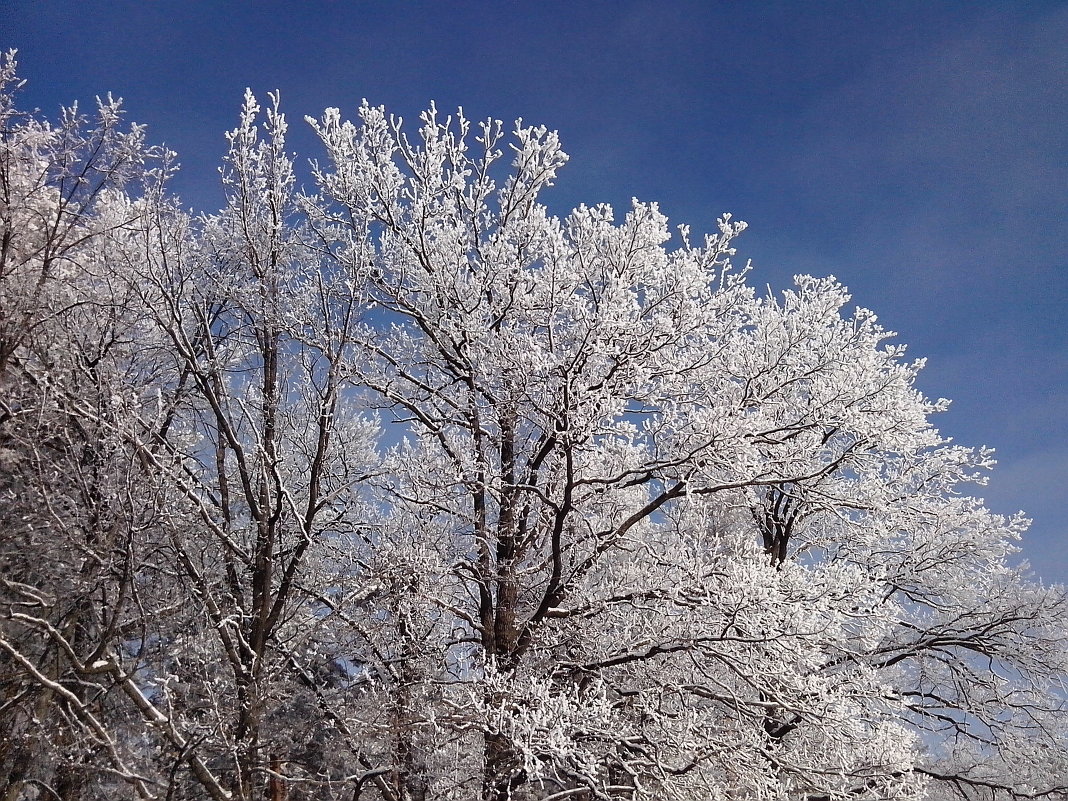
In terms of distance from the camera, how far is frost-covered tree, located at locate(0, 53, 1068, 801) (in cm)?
727

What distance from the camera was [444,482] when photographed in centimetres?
861

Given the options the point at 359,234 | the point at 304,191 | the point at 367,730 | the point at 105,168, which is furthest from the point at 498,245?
the point at 367,730

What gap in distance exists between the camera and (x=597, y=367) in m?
7.99

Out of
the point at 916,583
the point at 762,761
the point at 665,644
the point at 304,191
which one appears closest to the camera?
the point at 762,761

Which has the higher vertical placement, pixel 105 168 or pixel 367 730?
pixel 105 168

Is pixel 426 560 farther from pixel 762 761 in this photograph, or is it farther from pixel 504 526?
pixel 762 761

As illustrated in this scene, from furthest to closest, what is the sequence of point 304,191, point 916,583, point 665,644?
1. point 916,583
2. point 304,191
3. point 665,644

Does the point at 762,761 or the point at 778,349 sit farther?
the point at 778,349

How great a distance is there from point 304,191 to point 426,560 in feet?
15.1

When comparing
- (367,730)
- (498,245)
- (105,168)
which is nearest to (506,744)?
(367,730)

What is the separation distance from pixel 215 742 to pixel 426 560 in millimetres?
2535

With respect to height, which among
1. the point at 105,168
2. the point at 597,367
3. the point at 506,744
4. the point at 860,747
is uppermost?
the point at 105,168

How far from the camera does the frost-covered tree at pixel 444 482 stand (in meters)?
7.27

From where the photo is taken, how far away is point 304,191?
30.7ft
